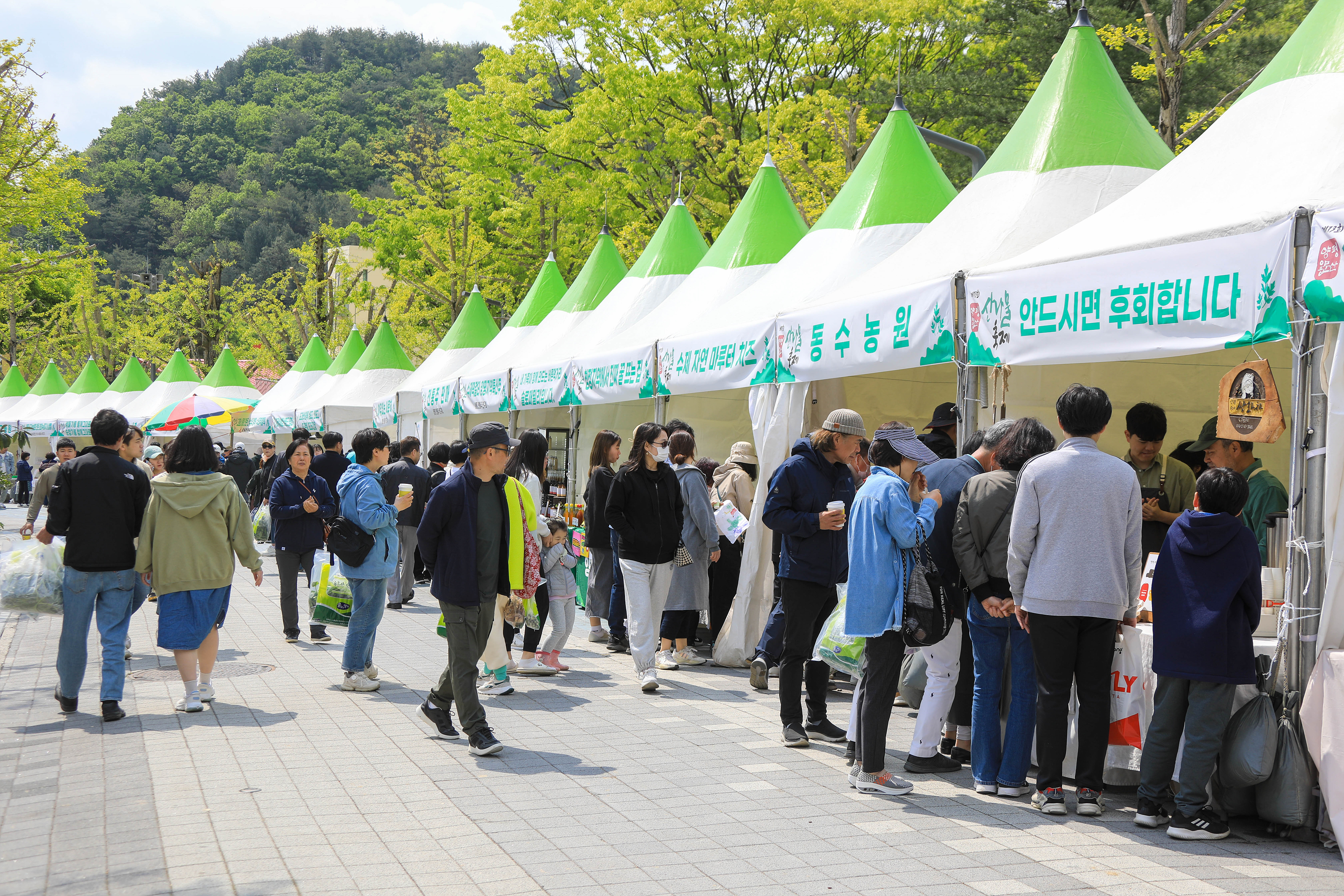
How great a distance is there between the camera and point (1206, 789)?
15.7 feet

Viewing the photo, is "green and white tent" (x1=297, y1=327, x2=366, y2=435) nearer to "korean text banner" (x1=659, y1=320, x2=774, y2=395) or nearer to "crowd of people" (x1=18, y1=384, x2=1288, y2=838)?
"korean text banner" (x1=659, y1=320, x2=774, y2=395)

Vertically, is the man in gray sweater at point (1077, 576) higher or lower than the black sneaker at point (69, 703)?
higher

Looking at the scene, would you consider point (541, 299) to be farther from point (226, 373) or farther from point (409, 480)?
point (226, 373)

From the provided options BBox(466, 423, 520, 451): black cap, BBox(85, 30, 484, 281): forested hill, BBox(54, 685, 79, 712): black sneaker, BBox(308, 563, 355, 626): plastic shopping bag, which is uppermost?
BBox(85, 30, 484, 281): forested hill

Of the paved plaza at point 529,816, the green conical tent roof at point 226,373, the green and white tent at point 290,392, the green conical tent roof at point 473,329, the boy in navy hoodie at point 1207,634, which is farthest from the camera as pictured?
the green conical tent roof at point 226,373

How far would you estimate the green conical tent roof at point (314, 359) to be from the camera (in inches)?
1164

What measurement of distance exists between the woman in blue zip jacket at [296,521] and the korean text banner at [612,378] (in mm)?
2961

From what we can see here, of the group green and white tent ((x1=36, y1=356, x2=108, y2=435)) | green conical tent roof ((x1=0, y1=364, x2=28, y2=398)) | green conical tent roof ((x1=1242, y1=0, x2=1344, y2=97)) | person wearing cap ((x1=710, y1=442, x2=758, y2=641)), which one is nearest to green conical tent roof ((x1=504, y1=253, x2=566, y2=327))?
person wearing cap ((x1=710, y1=442, x2=758, y2=641))

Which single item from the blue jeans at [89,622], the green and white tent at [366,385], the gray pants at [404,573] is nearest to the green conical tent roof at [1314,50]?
the blue jeans at [89,622]

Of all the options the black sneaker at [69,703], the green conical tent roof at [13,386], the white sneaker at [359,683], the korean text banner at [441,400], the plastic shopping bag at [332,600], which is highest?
the green conical tent roof at [13,386]

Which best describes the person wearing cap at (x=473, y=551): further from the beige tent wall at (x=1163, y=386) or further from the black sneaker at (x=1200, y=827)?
the beige tent wall at (x=1163, y=386)

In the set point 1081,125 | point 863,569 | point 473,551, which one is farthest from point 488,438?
point 1081,125

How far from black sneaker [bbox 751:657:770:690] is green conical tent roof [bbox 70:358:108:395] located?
40034 mm

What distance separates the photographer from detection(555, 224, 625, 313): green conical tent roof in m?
15.8
